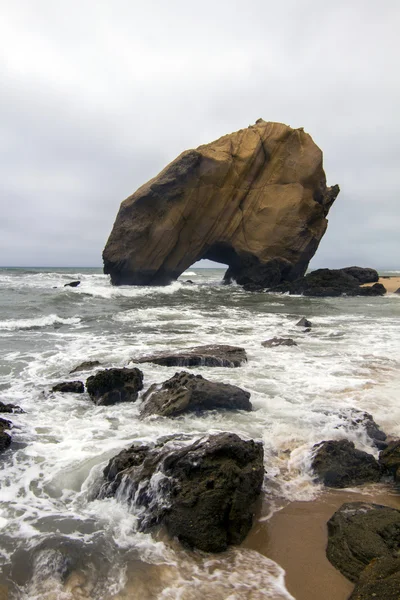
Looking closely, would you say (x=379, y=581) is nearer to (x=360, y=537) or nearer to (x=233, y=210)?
(x=360, y=537)

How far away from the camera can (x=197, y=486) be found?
3.18 meters

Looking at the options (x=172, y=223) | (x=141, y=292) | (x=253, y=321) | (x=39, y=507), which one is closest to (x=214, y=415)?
(x=39, y=507)

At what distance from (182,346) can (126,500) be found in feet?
20.0

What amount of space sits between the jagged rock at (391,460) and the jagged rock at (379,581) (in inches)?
53.8

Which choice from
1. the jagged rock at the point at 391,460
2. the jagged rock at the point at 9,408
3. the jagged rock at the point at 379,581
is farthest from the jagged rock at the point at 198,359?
the jagged rock at the point at 379,581

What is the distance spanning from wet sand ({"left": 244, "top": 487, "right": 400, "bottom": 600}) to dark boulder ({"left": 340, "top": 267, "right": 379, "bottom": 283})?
31.5 meters

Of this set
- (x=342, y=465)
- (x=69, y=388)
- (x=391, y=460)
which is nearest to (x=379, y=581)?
(x=342, y=465)

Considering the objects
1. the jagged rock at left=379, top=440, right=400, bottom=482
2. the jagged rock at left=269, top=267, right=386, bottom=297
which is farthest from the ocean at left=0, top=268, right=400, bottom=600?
the jagged rock at left=269, top=267, right=386, bottom=297

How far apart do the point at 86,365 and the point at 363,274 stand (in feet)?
101

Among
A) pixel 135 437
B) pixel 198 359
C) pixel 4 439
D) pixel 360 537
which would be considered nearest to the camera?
pixel 360 537

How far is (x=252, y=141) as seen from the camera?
28.1 meters

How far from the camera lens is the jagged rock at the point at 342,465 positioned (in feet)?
12.2

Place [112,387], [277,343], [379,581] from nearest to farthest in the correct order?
[379,581], [112,387], [277,343]

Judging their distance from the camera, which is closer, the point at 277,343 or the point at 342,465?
the point at 342,465
